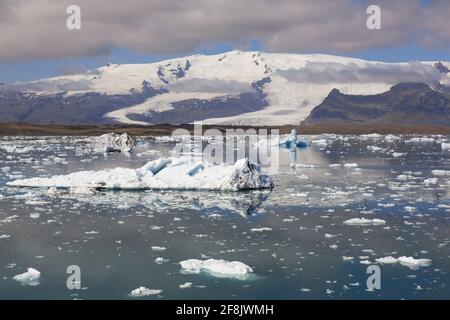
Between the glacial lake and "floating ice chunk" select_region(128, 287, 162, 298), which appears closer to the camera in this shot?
"floating ice chunk" select_region(128, 287, 162, 298)

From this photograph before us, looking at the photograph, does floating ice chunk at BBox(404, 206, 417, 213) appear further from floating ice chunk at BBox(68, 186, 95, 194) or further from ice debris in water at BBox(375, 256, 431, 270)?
floating ice chunk at BBox(68, 186, 95, 194)

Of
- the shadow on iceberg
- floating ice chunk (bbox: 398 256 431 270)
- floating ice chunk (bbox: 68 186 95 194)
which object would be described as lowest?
floating ice chunk (bbox: 398 256 431 270)

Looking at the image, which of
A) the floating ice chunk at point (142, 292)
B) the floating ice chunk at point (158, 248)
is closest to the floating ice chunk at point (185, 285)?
the floating ice chunk at point (142, 292)

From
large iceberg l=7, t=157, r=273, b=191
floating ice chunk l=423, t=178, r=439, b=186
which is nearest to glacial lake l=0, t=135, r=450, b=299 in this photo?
large iceberg l=7, t=157, r=273, b=191

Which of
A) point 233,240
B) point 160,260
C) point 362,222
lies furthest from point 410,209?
point 160,260

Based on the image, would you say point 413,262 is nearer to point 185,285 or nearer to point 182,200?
point 185,285

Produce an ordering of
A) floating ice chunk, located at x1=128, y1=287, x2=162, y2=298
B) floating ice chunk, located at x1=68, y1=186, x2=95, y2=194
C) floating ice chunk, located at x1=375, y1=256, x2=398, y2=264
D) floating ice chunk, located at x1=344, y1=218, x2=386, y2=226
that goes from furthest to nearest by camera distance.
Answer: floating ice chunk, located at x1=68, y1=186, x2=95, y2=194, floating ice chunk, located at x1=344, y1=218, x2=386, y2=226, floating ice chunk, located at x1=375, y1=256, x2=398, y2=264, floating ice chunk, located at x1=128, y1=287, x2=162, y2=298
